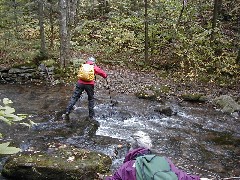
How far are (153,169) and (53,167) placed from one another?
3.90 meters

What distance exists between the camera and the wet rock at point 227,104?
12.0 m

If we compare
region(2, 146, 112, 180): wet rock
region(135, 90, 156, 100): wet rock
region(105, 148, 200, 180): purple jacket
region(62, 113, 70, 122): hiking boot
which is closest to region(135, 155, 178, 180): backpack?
region(105, 148, 200, 180): purple jacket

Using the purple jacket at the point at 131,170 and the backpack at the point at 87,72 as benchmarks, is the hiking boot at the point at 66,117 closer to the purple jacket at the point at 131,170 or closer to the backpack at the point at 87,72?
the backpack at the point at 87,72

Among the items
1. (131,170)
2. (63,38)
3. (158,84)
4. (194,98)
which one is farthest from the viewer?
(63,38)

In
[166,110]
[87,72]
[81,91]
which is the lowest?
[166,110]

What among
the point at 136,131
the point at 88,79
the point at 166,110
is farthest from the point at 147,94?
the point at 88,79

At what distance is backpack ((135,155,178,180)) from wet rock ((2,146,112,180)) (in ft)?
11.9

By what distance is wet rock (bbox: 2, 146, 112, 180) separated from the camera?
20.6ft

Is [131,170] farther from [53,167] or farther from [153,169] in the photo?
[53,167]

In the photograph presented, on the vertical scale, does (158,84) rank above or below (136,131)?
above

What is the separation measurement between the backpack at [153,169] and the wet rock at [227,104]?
969cm

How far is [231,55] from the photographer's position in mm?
17484

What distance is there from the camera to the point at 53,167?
6270 mm

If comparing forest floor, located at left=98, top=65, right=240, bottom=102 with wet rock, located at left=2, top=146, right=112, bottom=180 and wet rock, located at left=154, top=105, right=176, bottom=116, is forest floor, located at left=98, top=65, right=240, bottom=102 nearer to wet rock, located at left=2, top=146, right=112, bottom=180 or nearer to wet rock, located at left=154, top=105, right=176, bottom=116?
wet rock, located at left=154, top=105, right=176, bottom=116
